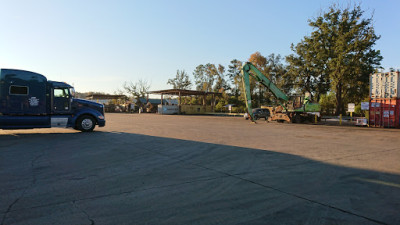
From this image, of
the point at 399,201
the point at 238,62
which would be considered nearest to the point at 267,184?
the point at 399,201

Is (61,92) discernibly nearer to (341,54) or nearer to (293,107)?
(293,107)

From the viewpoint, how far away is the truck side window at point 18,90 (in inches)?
510

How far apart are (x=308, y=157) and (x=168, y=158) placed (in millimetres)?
4258

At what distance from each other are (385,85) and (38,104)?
2357 centimetres

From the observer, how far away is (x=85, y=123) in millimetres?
15117

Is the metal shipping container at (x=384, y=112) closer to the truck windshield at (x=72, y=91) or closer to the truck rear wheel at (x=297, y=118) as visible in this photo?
the truck rear wheel at (x=297, y=118)

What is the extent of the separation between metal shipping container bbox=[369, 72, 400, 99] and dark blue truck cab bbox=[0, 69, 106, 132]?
20.6 meters

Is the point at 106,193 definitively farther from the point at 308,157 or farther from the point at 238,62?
the point at 238,62

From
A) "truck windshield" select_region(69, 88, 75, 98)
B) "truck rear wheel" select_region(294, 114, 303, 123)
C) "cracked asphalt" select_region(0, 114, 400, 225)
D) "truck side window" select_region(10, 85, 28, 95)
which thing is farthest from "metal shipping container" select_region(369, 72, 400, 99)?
"truck side window" select_region(10, 85, 28, 95)

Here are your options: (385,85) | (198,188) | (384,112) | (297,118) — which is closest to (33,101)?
(198,188)

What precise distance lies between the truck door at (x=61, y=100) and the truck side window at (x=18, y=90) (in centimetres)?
130

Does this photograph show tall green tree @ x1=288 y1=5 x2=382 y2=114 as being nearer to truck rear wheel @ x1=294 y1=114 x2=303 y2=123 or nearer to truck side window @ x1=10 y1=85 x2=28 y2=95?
truck rear wheel @ x1=294 y1=114 x2=303 y2=123

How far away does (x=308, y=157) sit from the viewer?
7.89m

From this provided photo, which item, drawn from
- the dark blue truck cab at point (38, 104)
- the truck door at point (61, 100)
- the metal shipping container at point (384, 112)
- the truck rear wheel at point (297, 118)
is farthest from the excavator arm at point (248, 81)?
the truck door at point (61, 100)
